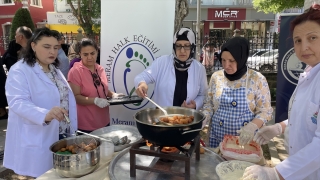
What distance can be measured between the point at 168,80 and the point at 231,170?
126 centimetres

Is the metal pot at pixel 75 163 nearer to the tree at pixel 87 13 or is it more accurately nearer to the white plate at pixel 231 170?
the white plate at pixel 231 170

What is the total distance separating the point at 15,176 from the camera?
3783 mm

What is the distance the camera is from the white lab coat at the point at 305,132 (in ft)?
4.11

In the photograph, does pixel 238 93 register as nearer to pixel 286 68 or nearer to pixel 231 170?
pixel 231 170

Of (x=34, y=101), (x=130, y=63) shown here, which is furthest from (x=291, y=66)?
(x=34, y=101)

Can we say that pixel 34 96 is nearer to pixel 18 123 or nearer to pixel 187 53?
pixel 18 123

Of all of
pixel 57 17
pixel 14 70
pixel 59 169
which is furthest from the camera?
pixel 57 17

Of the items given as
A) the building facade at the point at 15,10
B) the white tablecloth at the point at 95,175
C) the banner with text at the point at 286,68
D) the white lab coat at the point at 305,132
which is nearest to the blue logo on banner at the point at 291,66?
the banner with text at the point at 286,68

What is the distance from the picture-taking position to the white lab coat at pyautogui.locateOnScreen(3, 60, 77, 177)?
2061mm

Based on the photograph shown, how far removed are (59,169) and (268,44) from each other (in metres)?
7.48

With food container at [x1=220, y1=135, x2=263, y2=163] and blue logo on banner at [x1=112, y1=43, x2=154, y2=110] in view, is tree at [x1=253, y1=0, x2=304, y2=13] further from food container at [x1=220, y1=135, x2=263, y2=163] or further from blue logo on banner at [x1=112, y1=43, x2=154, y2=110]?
food container at [x1=220, y1=135, x2=263, y2=163]

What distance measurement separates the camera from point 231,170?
163 centimetres

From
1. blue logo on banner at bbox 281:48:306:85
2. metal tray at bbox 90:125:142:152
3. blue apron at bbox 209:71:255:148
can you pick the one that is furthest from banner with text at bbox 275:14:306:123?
metal tray at bbox 90:125:142:152

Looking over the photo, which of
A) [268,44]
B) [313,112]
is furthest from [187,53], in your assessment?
[268,44]
